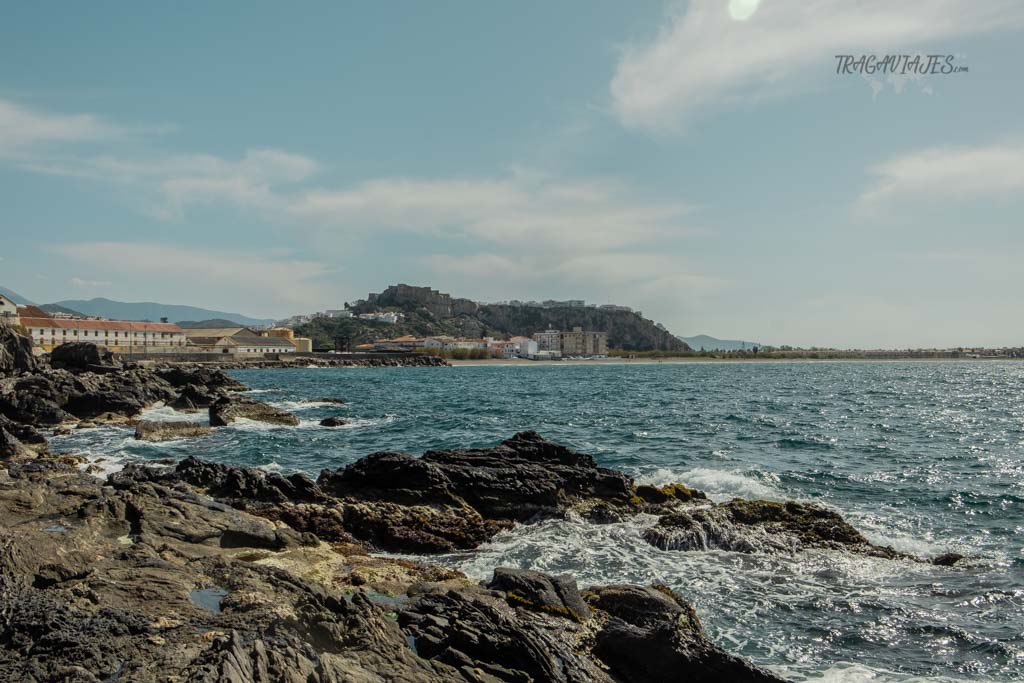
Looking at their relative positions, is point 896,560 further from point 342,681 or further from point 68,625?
point 68,625

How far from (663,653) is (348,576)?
6.83 metres

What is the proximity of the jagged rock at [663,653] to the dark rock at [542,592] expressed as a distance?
0.73 meters

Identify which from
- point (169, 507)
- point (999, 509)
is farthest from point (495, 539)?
point (999, 509)

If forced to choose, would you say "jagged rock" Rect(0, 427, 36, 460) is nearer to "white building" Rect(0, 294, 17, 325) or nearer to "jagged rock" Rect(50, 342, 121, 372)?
"jagged rock" Rect(50, 342, 121, 372)

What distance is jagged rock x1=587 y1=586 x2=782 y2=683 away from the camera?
29.9 ft

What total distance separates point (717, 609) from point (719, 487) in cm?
1090

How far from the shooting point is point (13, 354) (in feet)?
187

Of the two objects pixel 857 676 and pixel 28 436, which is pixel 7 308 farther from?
pixel 857 676

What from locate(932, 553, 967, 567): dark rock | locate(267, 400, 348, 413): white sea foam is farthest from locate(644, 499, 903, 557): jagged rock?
locate(267, 400, 348, 413): white sea foam

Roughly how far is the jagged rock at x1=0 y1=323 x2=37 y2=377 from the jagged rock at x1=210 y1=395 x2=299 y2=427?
24720 millimetres

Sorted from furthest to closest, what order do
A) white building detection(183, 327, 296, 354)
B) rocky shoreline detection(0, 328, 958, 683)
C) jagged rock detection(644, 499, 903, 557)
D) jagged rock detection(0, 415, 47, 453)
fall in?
white building detection(183, 327, 296, 354), jagged rock detection(0, 415, 47, 453), jagged rock detection(644, 499, 903, 557), rocky shoreline detection(0, 328, 958, 683)

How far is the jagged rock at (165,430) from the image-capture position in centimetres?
3419

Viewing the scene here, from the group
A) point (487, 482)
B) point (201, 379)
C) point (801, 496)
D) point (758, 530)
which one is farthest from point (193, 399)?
point (758, 530)

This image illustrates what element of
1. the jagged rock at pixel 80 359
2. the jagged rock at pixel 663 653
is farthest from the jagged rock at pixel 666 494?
the jagged rock at pixel 80 359
